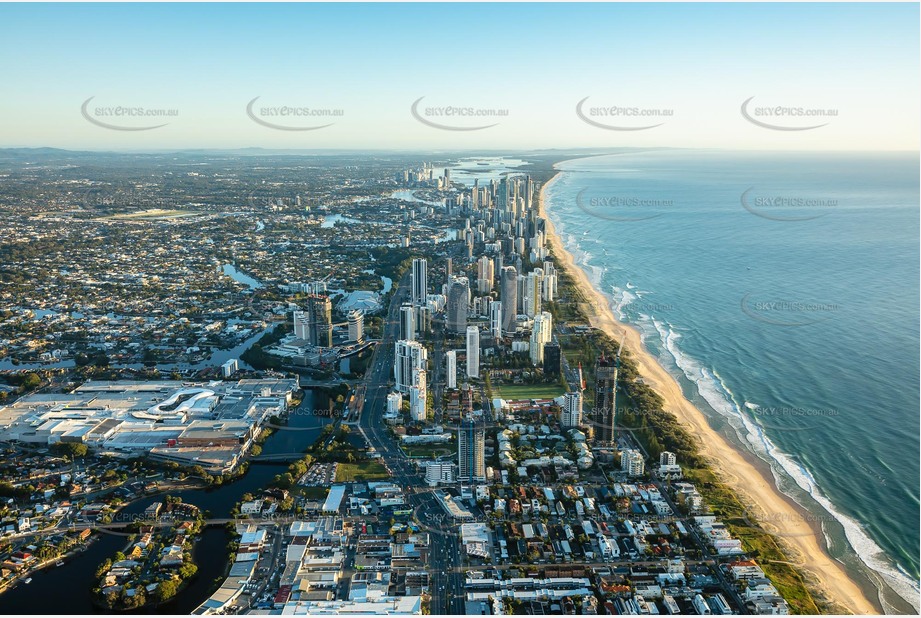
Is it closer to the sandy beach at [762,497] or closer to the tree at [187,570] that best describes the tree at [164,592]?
the tree at [187,570]

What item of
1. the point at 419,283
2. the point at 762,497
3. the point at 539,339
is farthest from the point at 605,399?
the point at 419,283

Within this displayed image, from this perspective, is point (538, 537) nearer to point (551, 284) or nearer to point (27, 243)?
point (551, 284)

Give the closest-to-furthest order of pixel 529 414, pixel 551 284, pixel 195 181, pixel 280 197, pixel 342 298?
pixel 529 414 → pixel 551 284 → pixel 342 298 → pixel 280 197 → pixel 195 181

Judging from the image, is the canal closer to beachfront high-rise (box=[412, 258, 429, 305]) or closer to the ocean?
the ocean

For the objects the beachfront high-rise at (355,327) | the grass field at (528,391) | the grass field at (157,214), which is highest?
the grass field at (157,214)

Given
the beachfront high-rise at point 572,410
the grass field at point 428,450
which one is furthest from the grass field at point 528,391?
the grass field at point 428,450

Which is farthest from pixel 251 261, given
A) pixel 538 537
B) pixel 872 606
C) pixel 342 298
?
pixel 872 606

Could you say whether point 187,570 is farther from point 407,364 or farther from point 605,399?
point 605,399
